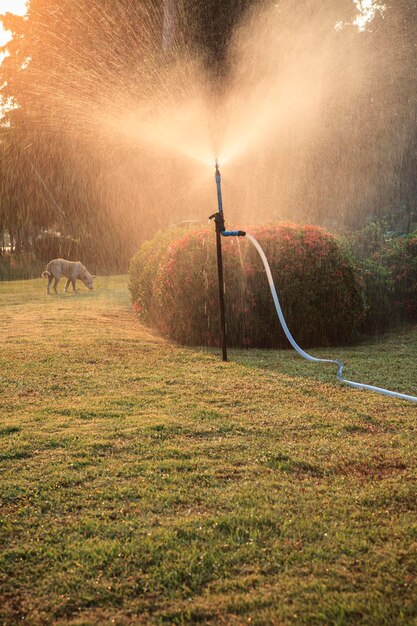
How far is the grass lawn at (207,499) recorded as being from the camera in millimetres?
2076

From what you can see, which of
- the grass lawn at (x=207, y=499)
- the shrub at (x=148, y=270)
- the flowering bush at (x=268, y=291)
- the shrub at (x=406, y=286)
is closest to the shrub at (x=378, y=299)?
the shrub at (x=406, y=286)

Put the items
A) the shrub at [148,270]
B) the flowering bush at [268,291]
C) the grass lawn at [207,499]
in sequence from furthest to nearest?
the shrub at [148,270], the flowering bush at [268,291], the grass lawn at [207,499]

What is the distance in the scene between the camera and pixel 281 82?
55.8ft

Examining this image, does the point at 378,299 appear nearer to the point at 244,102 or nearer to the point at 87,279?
the point at 244,102

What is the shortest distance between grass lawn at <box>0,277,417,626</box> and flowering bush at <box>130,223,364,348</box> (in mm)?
1699

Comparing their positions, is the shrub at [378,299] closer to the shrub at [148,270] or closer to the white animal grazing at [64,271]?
the shrub at [148,270]

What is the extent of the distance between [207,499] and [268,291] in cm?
438

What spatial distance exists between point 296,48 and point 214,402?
1610cm

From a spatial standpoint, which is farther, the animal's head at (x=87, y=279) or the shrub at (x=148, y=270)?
the animal's head at (x=87, y=279)

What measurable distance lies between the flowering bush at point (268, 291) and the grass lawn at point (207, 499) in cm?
170

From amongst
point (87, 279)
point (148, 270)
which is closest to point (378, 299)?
point (148, 270)

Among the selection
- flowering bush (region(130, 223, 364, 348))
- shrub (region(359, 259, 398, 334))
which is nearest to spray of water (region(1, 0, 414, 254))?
shrub (region(359, 259, 398, 334))

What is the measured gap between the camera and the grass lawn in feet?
6.81

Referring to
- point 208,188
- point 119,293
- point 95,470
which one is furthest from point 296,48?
point 95,470
